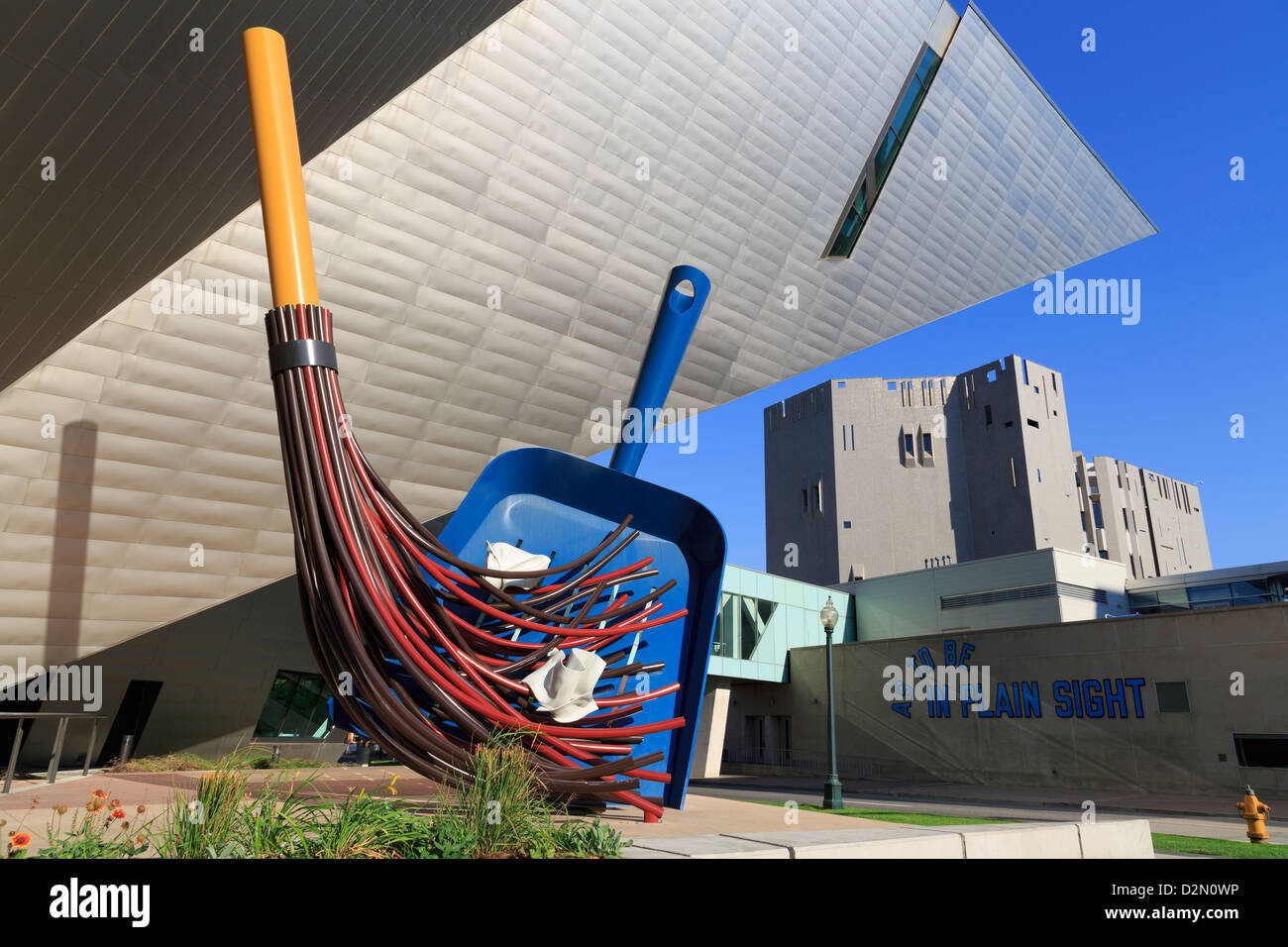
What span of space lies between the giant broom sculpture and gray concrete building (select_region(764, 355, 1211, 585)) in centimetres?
4160

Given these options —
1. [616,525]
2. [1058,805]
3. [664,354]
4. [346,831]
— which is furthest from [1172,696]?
[346,831]

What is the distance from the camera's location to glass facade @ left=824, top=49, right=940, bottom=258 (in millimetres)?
14453

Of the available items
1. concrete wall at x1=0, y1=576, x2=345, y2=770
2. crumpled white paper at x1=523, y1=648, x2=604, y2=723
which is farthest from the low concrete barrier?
concrete wall at x1=0, y1=576, x2=345, y2=770

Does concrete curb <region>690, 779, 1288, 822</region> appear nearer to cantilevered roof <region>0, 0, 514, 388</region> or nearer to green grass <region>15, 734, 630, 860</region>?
green grass <region>15, 734, 630, 860</region>

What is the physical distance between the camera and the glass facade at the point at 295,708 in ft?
55.1

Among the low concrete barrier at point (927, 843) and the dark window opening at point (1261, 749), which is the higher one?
the low concrete barrier at point (927, 843)

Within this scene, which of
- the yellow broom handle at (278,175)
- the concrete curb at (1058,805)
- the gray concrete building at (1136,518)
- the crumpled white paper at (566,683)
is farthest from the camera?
the gray concrete building at (1136,518)

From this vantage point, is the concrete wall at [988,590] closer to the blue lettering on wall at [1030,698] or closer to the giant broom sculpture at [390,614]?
the blue lettering on wall at [1030,698]

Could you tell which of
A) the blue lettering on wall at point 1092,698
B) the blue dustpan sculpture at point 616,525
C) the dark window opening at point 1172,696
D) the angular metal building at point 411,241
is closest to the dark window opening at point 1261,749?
the dark window opening at point 1172,696

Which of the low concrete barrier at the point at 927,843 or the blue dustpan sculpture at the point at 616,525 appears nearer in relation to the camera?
the low concrete barrier at the point at 927,843

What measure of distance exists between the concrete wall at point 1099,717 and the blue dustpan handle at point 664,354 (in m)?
15.2

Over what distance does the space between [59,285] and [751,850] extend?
27.7 ft

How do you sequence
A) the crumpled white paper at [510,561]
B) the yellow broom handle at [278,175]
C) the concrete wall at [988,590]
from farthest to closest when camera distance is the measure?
the concrete wall at [988,590]
the crumpled white paper at [510,561]
the yellow broom handle at [278,175]

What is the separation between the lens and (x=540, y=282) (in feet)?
38.9
